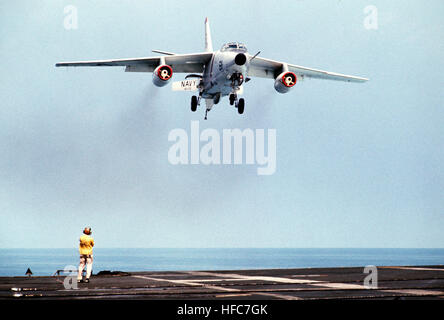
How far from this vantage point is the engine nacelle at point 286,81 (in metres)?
31.8

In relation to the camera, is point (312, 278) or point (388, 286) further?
point (312, 278)

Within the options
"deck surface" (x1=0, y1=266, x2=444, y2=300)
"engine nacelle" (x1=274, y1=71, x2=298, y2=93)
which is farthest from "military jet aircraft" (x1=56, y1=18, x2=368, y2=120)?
"deck surface" (x1=0, y1=266, x2=444, y2=300)

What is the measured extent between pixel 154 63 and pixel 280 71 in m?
8.93

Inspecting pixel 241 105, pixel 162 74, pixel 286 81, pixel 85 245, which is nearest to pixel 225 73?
pixel 241 105

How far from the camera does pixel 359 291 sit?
1494 centimetres

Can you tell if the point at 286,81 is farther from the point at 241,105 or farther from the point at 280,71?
the point at 280,71

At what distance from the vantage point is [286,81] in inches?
1253

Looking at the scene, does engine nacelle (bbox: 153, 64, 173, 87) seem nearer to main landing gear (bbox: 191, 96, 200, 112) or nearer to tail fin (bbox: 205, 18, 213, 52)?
main landing gear (bbox: 191, 96, 200, 112)
